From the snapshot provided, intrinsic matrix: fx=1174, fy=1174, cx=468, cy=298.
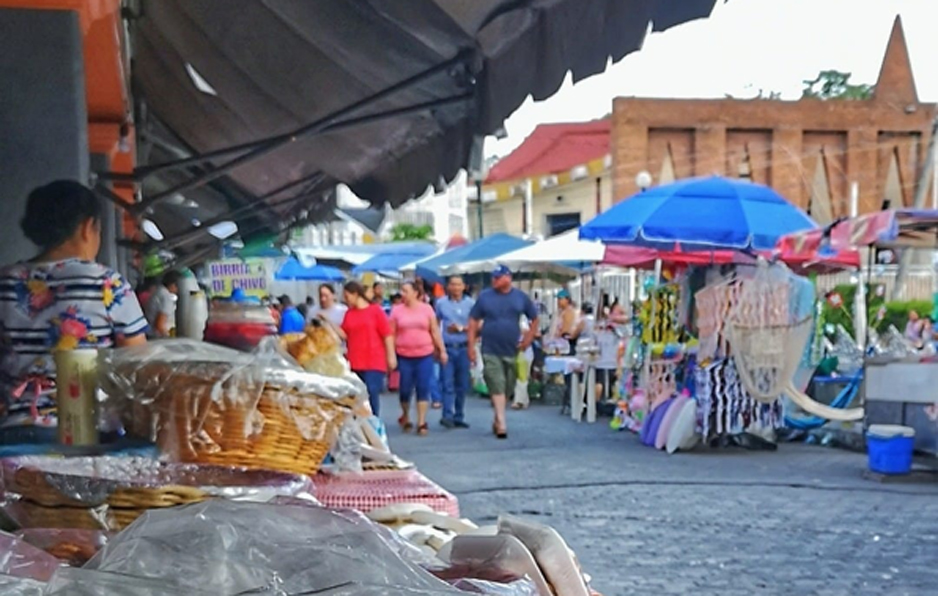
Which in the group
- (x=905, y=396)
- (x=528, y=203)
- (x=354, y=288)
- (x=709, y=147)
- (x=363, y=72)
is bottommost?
(x=905, y=396)

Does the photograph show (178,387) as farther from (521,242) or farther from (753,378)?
(521,242)

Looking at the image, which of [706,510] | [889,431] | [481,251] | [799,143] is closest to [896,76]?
[799,143]

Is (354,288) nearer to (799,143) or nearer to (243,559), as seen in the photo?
(243,559)

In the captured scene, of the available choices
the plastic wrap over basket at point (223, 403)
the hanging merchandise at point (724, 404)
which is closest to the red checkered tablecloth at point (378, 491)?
the plastic wrap over basket at point (223, 403)

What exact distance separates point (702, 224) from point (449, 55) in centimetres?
784

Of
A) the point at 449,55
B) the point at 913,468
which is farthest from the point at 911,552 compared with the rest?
the point at 449,55

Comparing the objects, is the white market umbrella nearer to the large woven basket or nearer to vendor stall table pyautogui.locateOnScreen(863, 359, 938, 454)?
vendor stall table pyautogui.locateOnScreen(863, 359, 938, 454)

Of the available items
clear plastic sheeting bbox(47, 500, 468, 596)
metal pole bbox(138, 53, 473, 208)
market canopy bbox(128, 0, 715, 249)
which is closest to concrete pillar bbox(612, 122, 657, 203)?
market canopy bbox(128, 0, 715, 249)

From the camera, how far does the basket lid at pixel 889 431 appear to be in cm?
1010

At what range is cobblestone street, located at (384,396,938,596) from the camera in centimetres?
650

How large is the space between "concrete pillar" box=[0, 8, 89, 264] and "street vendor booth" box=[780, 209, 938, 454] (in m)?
8.24

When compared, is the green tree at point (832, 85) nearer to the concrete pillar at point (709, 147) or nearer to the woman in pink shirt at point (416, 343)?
the concrete pillar at point (709, 147)

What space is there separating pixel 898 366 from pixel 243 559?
1049cm

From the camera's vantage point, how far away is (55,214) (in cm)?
310
